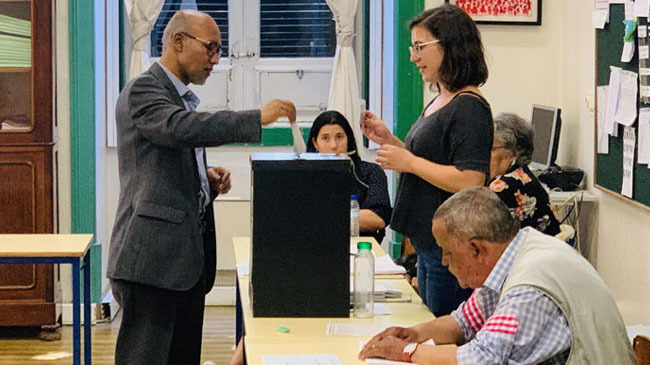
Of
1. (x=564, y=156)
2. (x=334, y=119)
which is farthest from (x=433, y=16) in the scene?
(x=564, y=156)

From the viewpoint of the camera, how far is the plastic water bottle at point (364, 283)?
2805mm

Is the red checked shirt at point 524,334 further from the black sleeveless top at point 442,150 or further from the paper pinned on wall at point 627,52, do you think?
the paper pinned on wall at point 627,52

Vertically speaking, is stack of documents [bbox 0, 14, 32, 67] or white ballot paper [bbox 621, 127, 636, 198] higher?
stack of documents [bbox 0, 14, 32, 67]

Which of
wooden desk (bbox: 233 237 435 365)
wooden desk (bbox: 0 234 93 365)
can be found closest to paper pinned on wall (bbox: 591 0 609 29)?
wooden desk (bbox: 233 237 435 365)

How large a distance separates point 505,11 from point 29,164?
274 cm

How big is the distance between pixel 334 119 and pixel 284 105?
1781 millimetres

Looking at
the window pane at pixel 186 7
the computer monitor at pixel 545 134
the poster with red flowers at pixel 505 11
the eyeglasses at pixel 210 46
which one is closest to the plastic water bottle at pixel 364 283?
the eyeglasses at pixel 210 46

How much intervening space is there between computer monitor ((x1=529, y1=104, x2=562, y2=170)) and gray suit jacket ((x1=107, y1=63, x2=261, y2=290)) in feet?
7.69

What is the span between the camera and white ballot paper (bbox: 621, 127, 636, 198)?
407cm

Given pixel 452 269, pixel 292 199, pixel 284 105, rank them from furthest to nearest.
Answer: pixel 284 105
pixel 292 199
pixel 452 269

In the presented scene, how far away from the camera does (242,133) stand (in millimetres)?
2896

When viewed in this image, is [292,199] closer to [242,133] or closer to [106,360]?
[242,133]

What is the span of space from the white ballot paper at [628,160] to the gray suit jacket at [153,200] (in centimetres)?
193

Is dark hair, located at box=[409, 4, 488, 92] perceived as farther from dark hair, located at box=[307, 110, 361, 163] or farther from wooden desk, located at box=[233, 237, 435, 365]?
dark hair, located at box=[307, 110, 361, 163]
